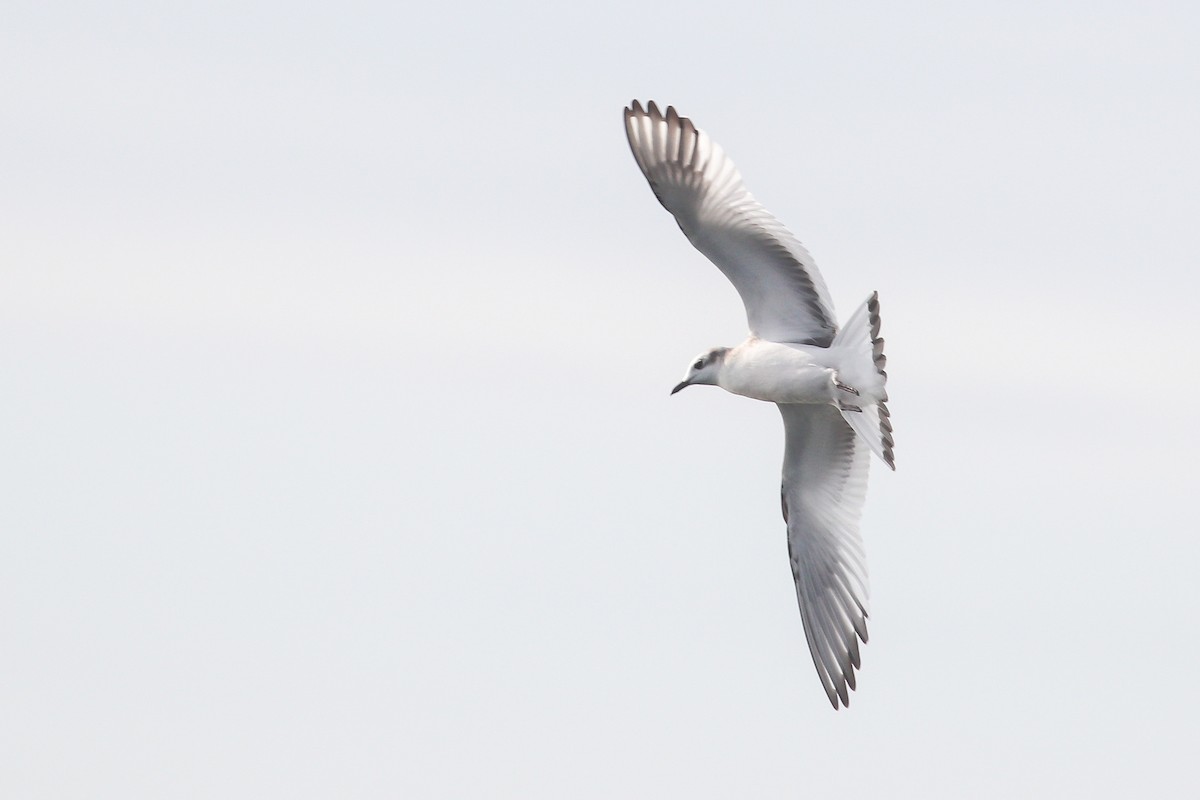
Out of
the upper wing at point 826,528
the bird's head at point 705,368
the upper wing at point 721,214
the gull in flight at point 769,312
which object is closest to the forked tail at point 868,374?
the gull in flight at point 769,312

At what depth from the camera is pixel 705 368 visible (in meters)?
22.4

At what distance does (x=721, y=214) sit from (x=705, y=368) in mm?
2084

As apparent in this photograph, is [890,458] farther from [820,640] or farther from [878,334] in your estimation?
[820,640]

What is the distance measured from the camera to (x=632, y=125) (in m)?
21.3

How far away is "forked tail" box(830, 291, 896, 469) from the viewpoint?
2083 centimetres

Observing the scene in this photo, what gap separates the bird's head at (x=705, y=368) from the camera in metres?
22.3

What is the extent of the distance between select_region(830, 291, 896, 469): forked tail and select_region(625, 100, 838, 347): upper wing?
2.88 feet

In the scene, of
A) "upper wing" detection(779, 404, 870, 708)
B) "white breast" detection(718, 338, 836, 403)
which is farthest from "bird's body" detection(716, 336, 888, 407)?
"upper wing" detection(779, 404, 870, 708)

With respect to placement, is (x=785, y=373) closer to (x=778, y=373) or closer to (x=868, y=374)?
(x=778, y=373)

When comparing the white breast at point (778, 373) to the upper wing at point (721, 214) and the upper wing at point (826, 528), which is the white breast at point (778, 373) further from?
the upper wing at point (826, 528)

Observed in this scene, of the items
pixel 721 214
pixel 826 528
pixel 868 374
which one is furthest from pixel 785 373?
pixel 826 528

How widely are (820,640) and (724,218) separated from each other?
594cm

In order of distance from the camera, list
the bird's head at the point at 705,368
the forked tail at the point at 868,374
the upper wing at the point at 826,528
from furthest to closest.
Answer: the upper wing at the point at 826,528 → the bird's head at the point at 705,368 → the forked tail at the point at 868,374

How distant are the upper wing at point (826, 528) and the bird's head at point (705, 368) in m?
1.66
